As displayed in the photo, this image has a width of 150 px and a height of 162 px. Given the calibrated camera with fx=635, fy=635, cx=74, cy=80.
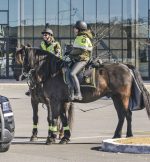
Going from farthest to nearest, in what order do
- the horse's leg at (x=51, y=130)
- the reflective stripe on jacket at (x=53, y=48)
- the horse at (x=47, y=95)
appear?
the reflective stripe on jacket at (x=53, y=48) → the horse at (x=47, y=95) → the horse's leg at (x=51, y=130)

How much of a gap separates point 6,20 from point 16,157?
1781 inches

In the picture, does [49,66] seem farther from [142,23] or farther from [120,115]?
[142,23]

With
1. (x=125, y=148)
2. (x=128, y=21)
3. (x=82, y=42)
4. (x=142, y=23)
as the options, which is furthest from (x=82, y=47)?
(x=142, y=23)

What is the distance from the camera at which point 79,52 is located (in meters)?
13.0

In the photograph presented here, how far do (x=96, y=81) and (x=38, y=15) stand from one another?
43051 mm

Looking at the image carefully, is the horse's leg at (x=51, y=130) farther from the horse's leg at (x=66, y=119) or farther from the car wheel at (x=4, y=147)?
the car wheel at (x=4, y=147)

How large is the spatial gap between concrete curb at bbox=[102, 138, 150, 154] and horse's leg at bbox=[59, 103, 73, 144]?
147 cm

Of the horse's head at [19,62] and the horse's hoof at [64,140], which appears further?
the horse's head at [19,62]

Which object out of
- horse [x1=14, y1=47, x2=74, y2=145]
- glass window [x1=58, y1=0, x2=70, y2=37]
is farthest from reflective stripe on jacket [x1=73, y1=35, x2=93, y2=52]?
glass window [x1=58, y1=0, x2=70, y2=37]

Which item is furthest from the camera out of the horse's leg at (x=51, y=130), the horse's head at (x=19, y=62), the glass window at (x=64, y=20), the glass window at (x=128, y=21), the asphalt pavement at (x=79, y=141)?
the glass window at (x=128, y=21)

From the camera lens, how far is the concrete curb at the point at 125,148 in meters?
11.4

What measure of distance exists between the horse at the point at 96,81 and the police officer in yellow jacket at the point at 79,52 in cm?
26

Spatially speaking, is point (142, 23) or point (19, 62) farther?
point (142, 23)

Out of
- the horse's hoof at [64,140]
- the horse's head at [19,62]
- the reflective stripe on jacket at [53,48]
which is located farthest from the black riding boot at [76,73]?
the horse's head at [19,62]
